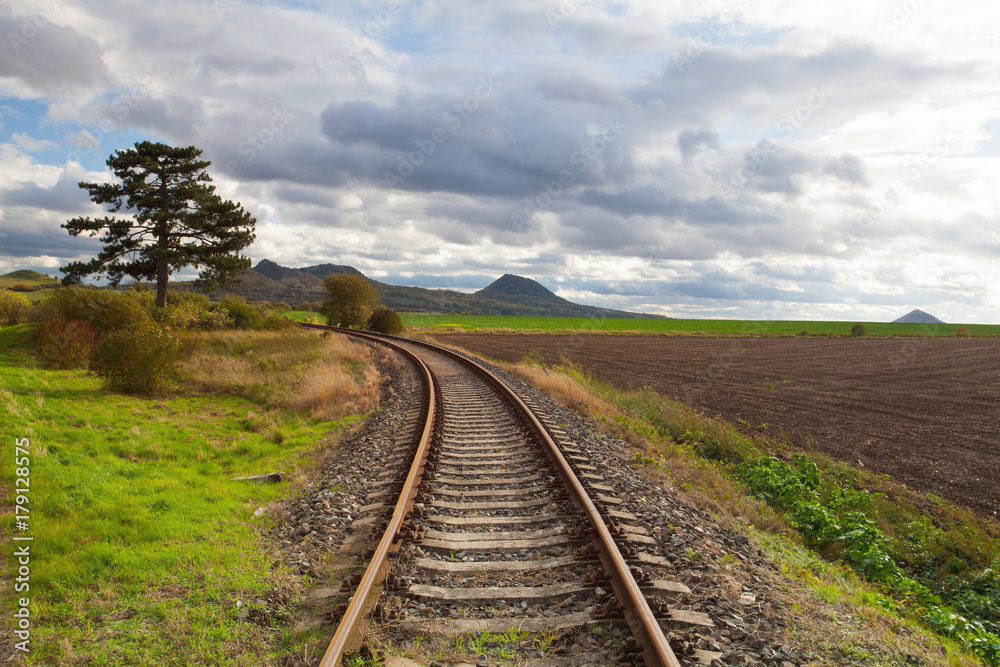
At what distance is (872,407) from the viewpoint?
55.6 ft

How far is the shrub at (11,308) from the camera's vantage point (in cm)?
2497

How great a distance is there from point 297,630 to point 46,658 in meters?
1.51

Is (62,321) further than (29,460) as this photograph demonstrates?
Yes

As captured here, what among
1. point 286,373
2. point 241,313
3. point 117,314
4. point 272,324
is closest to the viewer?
point 117,314

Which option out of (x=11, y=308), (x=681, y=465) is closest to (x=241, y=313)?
(x=11, y=308)

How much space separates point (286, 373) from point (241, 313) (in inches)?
676

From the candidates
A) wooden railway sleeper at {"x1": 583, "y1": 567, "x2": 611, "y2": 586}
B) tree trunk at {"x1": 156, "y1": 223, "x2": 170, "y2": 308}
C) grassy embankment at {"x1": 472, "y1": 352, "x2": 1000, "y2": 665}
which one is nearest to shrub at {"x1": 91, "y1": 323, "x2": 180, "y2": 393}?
grassy embankment at {"x1": 472, "y1": 352, "x2": 1000, "y2": 665}

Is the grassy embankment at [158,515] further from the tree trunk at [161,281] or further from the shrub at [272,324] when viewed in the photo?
the shrub at [272,324]

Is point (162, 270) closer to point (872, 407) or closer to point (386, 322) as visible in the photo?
point (386, 322)

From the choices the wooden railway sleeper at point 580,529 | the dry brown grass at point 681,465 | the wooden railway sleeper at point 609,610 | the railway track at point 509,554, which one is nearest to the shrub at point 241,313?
the dry brown grass at point 681,465

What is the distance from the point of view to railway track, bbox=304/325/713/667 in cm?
349

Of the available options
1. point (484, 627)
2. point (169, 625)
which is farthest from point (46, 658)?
point (484, 627)

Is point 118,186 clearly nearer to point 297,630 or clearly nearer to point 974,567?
point 297,630

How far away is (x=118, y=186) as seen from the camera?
2511cm
